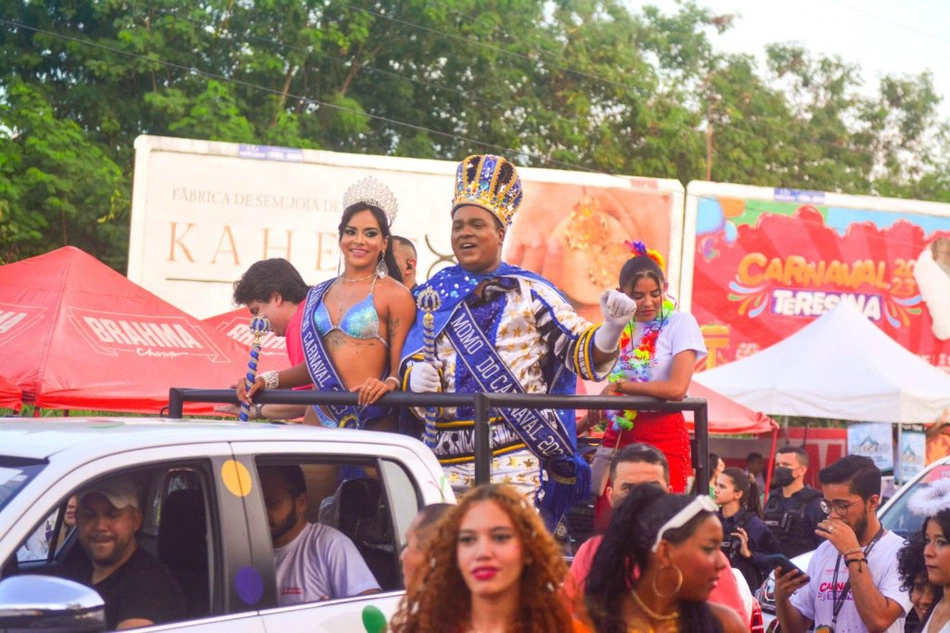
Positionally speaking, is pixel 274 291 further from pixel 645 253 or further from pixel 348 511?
pixel 348 511

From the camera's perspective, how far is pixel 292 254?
18172 millimetres

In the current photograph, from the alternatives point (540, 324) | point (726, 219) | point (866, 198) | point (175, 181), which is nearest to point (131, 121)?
point (175, 181)

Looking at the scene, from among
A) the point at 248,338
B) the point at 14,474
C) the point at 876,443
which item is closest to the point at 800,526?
the point at 248,338

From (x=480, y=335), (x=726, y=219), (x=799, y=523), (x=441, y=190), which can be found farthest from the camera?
(x=726, y=219)

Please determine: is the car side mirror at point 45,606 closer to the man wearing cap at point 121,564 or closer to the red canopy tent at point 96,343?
the man wearing cap at point 121,564

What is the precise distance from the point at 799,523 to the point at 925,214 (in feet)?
48.1

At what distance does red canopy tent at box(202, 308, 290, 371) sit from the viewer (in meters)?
10.8

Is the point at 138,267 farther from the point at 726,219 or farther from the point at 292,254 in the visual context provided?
the point at 726,219

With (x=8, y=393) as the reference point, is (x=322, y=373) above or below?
above

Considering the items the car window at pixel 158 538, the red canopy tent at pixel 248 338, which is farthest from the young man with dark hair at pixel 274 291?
the red canopy tent at pixel 248 338

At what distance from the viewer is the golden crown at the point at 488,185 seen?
5.48 metres

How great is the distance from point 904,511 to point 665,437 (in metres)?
2.92

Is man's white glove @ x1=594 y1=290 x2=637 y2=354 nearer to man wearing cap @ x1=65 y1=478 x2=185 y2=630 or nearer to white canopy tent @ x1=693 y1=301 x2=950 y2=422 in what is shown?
man wearing cap @ x1=65 y1=478 x2=185 y2=630

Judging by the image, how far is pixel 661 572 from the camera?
331cm
